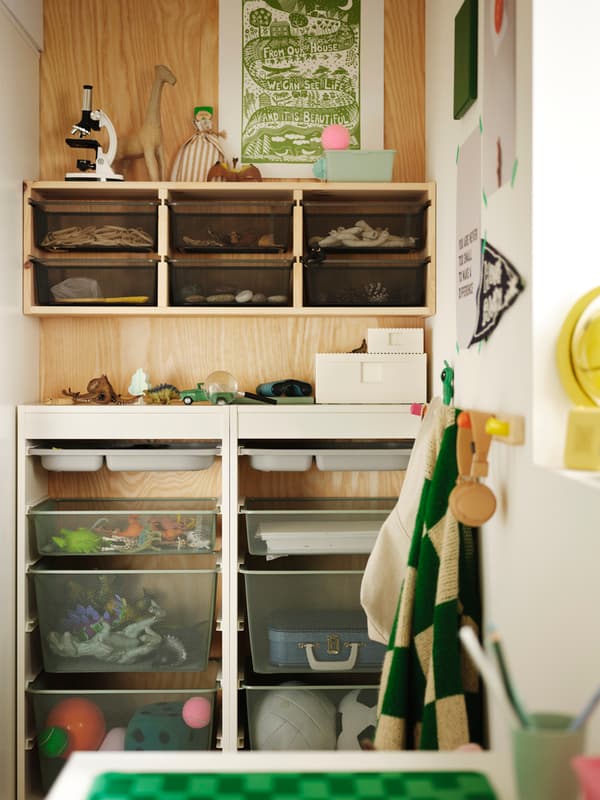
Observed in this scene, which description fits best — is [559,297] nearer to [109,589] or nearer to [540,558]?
[540,558]

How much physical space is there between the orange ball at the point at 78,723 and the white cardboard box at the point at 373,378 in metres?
1.16

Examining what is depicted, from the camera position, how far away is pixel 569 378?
1.35m

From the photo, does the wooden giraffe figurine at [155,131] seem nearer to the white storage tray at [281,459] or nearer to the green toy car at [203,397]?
the green toy car at [203,397]

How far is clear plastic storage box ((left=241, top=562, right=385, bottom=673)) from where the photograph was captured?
→ 2469 mm

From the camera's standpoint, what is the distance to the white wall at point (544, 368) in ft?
3.76

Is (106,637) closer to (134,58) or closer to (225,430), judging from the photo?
(225,430)

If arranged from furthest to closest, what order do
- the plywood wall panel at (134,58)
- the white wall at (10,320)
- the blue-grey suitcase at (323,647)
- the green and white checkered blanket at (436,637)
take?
the plywood wall panel at (134,58) < the blue-grey suitcase at (323,647) < the white wall at (10,320) < the green and white checkered blanket at (436,637)

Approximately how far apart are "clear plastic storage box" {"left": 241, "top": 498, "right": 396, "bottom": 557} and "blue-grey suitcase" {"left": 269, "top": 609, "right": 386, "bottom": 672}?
0.77 feet

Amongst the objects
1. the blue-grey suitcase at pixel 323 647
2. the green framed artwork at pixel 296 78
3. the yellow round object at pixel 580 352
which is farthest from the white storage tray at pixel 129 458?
the yellow round object at pixel 580 352

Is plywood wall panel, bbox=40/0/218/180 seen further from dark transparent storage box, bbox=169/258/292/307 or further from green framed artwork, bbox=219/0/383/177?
dark transparent storage box, bbox=169/258/292/307

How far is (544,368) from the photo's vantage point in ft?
4.52

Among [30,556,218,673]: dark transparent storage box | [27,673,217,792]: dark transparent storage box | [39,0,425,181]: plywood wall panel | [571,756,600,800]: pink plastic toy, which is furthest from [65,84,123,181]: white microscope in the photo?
[571,756,600,800]: pink plastic toy

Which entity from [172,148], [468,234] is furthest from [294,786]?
[172,148]

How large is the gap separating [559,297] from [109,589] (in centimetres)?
166
